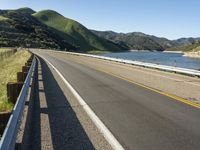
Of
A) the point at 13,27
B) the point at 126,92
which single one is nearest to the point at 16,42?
the point at 13,27

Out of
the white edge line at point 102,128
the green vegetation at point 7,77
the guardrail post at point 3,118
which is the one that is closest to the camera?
the guardrail post at point 3,118

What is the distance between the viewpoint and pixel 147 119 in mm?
8711

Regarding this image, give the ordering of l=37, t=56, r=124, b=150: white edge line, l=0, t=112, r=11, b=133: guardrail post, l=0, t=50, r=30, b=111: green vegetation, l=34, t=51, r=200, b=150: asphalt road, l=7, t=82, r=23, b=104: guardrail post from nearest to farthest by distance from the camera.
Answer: l=0, t=112, r=11, b=133: guardrail post → l=37, t=56, r=124, b=150: white edge line → l=34, t=51, r=200, b=150: asphalt road → l=7, t=82, r=23, b=104: guardrail post → l=0, t=50, r=30, b=111: green vegetation

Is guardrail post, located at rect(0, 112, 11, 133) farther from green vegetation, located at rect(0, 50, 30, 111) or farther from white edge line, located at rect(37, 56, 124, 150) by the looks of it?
green vegetation, located at rect(0, 50, 30, 111)

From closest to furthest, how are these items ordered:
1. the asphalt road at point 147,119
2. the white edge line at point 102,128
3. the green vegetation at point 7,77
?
the white edge line at point 102,128 → the asphalt road at point 147,119 → the green vegetation at point 7,77

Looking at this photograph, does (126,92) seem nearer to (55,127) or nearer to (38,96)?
(38,96)

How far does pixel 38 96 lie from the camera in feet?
41.9

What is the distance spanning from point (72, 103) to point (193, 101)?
4124 millimetres

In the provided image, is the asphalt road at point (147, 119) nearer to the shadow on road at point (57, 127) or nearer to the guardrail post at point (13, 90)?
the shadow on road at point (57, 127)

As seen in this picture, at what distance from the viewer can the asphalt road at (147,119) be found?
6670mm

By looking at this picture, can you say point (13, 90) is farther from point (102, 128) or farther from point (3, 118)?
point (3, 118)

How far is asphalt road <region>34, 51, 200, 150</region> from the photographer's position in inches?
263

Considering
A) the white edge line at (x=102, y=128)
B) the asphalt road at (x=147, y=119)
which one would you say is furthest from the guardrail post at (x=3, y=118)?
the asphalt road at (x=147, y=119)

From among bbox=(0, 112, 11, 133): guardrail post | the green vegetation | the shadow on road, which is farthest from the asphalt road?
the green vegetation
